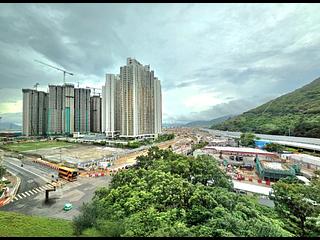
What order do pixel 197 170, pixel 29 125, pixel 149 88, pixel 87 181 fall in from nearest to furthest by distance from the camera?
pixel 197 170, pixel 87 181, pixel 149 88, pixel 29 125

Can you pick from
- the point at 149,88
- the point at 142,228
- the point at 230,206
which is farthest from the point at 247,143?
the point at 142,228

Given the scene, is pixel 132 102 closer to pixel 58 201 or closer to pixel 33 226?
pixel 58 201

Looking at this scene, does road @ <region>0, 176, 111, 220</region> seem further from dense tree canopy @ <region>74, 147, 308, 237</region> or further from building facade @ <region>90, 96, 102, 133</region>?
building facade @ <region>90, 96, 102, 133</region>

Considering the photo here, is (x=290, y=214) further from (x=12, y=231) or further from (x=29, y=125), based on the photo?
(x=29, y=125)

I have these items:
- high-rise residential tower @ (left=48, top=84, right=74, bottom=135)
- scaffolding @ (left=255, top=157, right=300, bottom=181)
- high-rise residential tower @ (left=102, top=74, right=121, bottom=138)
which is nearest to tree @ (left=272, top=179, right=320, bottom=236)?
scaffolding @ (left=255, top=157, right=300, bottom=181)

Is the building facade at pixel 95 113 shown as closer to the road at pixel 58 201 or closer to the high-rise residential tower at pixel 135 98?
the high-rise residential tower at pixel 135 98

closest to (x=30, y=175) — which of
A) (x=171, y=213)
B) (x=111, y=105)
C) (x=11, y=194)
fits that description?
(x=11, y=194)
